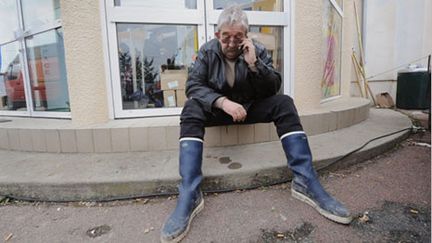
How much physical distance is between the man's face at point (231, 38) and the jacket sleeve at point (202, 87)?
0.14m

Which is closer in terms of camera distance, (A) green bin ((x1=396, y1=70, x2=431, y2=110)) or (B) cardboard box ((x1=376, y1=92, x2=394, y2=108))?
(A) green bin ((x1=396, y1=70, x2=431, y2=110))

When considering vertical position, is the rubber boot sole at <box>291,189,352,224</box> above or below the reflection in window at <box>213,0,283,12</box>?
below

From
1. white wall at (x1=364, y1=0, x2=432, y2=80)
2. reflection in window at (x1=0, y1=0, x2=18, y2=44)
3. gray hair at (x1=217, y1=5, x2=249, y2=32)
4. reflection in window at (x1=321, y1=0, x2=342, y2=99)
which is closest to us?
gray hair at (x1=217, y1=5, x2=249, y2=32)

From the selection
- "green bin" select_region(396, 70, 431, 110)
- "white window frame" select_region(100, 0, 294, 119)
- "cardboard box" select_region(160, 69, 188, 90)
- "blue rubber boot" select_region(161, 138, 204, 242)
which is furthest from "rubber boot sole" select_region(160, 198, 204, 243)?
"green bin" select_region(396, 70, 431, 110)

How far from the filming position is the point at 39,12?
8.68 ft

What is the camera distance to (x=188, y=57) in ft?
8.43

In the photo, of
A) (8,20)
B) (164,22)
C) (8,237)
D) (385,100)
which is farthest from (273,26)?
(385,100)

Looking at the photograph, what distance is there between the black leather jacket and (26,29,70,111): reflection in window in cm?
154

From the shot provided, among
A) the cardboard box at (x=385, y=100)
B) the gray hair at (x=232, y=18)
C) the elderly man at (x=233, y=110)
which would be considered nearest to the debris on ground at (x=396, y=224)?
the elderly man at (x=233, y=110)

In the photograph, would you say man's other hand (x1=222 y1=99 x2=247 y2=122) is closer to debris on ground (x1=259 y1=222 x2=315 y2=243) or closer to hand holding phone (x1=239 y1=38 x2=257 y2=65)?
hand holding phone (x1=239 y1=38 x2=257 y2=65)

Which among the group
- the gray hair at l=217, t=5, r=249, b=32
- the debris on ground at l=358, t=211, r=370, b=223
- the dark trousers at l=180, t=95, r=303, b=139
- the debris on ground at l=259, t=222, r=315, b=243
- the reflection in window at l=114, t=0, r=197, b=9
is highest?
the reflection in window at l=114, t=0, r=197, b=9

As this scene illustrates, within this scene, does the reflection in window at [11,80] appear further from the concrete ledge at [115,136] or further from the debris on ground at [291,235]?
the debris on ground at [291,235]

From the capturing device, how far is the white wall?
4711 millimetres

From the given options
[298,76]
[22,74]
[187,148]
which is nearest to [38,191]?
[187,148]
